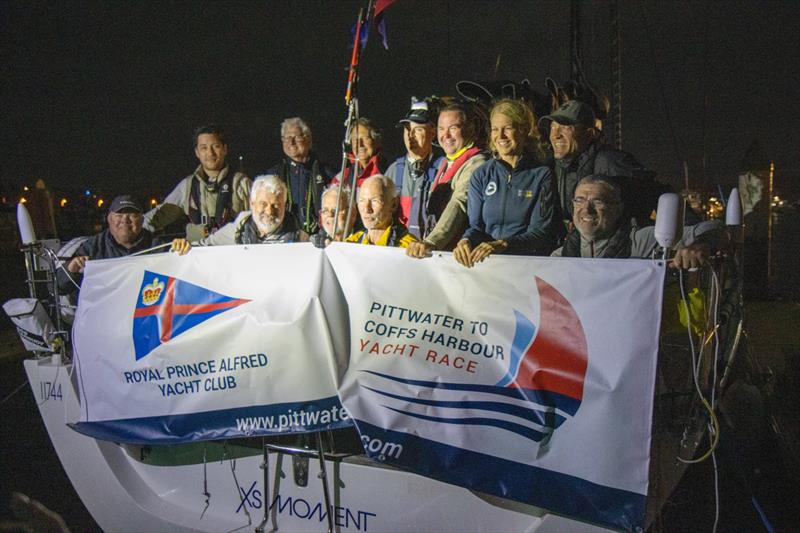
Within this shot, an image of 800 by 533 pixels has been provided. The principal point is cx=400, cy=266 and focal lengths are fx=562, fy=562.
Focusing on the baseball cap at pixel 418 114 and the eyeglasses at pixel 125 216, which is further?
the baseball cap at pixel 418 114

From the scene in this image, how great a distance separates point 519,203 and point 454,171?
0.69 m

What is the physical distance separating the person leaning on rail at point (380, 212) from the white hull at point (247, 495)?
1.22m

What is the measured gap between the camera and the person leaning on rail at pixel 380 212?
323cm

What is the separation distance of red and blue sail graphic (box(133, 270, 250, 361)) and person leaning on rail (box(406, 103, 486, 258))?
1.40 meters

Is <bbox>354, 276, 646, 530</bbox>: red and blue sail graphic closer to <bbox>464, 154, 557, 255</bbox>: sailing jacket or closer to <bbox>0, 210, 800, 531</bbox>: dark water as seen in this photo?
<bbox>0, 210, 800, 531</bbox>: dark water

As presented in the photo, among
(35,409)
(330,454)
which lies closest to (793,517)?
(330,454)

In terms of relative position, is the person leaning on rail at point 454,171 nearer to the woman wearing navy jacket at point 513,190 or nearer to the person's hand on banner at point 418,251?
the woman wearing navy jacket at point 513,190


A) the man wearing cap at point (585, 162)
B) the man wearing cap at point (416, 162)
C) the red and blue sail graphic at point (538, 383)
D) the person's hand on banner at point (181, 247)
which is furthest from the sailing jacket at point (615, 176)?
the person's hand on banner at point (181, 247)

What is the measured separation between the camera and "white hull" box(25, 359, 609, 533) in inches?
99.0

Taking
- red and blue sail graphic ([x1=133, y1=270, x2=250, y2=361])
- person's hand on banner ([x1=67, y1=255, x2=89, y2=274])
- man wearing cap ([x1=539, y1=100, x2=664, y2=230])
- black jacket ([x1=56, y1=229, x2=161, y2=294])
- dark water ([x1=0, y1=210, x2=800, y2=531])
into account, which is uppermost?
man wearing cap ([x1=539, y1=100, x2=664, y2=230])

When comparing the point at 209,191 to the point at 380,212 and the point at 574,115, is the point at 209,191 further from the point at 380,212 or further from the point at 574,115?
the point at 574,115

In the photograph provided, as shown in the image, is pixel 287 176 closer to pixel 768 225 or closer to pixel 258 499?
pixel 258 499

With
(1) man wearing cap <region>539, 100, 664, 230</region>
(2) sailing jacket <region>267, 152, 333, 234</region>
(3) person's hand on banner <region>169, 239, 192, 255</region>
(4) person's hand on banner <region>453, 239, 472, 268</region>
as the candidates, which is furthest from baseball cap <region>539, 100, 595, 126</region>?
(3) person's hand on banner <region>169, 239, 192, 255</region>

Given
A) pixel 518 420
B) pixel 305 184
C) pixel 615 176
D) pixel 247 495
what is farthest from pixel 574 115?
pixel 247 495
